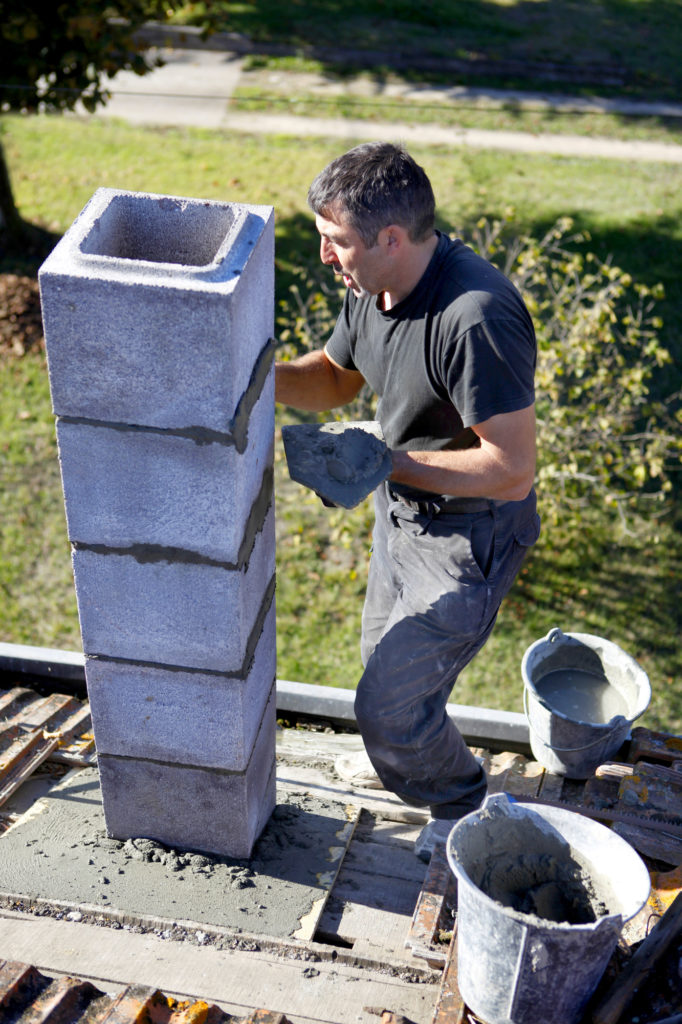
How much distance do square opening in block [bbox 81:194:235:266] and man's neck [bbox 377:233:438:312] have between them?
0.67 m

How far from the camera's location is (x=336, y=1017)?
8.86 ft

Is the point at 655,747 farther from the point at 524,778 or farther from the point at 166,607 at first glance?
the point at 166,607

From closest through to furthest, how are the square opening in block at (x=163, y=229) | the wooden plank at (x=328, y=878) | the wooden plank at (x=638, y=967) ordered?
the wooden plank at (x=638, y=967) < the square opening in block at (x=163, y=229) < the wooden plank at (x=328, y=878)

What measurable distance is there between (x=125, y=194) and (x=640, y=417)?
6068 mm

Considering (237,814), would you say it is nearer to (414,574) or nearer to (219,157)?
(414,574)

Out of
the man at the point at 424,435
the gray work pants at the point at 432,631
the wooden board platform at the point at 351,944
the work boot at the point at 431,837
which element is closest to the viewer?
the wooden board platform at the point at 351,944

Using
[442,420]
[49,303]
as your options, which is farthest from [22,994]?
[442,420]

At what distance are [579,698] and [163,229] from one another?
2677 mm

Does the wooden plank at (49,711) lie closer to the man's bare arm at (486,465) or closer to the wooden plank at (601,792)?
the man's bare arm at (486,465)

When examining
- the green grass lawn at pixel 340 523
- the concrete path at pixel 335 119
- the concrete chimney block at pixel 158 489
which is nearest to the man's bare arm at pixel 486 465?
the concrete chimney block at pixel 158 489

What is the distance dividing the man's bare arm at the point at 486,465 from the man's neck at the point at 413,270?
0.52 meters

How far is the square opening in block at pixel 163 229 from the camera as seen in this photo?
265cm

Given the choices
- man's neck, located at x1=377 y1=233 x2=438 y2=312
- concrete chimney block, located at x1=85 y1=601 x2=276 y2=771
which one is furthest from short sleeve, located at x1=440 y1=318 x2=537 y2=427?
concrete chimney block, located at x1=85 y1=601 x2=276 y2=771

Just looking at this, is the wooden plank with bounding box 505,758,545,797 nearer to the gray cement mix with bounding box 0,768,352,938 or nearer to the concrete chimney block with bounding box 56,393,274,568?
the gray cement mix with bounding box 0,768,352,938
